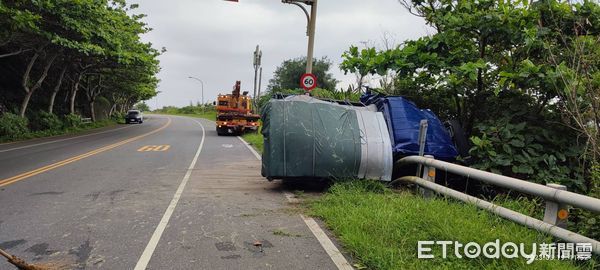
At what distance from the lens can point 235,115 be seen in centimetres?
2769

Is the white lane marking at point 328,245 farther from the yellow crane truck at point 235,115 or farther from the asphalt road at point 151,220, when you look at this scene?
the yellow crane truck at point 235,115

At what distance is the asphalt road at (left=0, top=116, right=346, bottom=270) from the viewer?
4539 millimetres

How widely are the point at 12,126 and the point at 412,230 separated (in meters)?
22.4

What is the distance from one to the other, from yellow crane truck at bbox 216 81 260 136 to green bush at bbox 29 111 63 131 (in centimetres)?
964

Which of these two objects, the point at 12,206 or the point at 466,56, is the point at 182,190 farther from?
the point at 466,56

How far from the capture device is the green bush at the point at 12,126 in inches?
815

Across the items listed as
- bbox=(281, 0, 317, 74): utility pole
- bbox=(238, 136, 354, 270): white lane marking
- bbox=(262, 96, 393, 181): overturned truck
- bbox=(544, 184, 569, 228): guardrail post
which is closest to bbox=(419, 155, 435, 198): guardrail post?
bbox=(262, 96, 393, 181): overturned truck

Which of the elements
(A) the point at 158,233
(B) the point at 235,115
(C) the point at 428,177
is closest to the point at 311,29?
(C) the point at 428,177

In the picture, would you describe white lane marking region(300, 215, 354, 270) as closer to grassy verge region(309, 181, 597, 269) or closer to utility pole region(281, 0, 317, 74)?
grassy verge region(309, 181, 597, 269)

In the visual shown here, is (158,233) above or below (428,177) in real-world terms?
below

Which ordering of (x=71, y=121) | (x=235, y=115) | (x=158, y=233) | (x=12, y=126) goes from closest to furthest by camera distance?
(x=158, y=233)
(x=12, y=126)
(x=235, y=115)
(x=71, y=121)

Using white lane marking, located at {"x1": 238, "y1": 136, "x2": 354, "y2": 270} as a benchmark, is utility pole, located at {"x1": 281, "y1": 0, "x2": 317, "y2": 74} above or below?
above

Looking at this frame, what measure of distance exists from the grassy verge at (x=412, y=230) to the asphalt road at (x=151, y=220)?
16.5 inches

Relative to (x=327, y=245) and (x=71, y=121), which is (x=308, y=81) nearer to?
(x=327, y=245)
